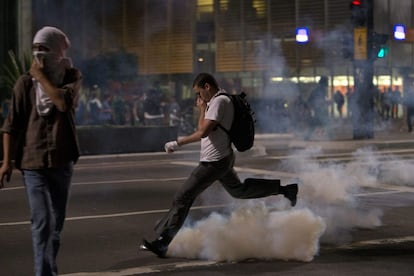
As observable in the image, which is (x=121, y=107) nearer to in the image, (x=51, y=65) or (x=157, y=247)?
(x=157, y=247)

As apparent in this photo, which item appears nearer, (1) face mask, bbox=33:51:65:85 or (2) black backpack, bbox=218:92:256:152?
(1) face mask, bbox=33:51:65:85

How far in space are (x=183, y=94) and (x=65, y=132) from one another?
19.3m

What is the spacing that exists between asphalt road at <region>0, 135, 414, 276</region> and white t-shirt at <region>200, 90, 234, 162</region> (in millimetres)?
585

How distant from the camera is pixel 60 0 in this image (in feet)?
33.1

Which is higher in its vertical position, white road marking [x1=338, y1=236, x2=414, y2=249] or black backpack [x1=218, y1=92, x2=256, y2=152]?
black backpack [x1=218, y1=92, x2=256, y2=152]

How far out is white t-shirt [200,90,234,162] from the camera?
5.68 m

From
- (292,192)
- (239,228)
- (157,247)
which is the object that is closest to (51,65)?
(157,247)

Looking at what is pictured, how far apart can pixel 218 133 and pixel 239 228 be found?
79 cm

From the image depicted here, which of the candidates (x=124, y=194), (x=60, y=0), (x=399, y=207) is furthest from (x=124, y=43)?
(x=399, y=207)

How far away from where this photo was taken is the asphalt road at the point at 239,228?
18.0ft

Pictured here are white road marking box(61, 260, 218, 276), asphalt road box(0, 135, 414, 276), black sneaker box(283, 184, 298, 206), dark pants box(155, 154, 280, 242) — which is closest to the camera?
white road marking box(61, 260, 218, 276)

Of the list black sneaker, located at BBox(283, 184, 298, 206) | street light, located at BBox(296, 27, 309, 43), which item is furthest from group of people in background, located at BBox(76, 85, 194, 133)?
black sneaker, located at BBox(283, 184, 298, 206)

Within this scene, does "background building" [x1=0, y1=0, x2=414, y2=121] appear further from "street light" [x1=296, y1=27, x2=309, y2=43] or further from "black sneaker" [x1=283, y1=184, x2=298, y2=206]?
"black sneaker" [x1=283, y1=184, x2=298, y2=206]

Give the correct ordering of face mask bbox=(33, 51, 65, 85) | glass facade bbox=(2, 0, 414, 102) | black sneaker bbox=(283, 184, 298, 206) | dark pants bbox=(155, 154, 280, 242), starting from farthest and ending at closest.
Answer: glass facade bbox=(2, 0, 414, 102)
black sneaker bbox=(283, 184, 298, 206)
dark pants bbox=(155, 154, 280, 242)
face mask bbox=(33, 51, 65, 85)
